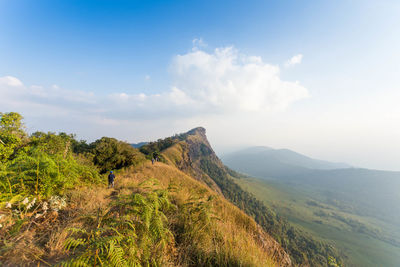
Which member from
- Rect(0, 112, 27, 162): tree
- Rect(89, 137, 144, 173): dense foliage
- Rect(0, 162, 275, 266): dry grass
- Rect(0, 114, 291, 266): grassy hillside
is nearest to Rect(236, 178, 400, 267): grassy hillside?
Rect(89, 137, 144, 173): dense foliage

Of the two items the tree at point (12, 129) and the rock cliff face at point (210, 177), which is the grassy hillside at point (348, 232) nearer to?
the rock cliff face at point (210, 177)

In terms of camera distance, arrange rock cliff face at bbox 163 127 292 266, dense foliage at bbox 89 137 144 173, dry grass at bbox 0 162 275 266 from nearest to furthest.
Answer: dry grass at bbox 0 162 275 266 < rock cliff face at bbox 163 127 292 266 < dense foliage at bbox 89 137 144 173

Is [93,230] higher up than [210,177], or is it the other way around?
[93,230]

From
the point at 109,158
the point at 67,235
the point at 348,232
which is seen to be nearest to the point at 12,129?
the point at 109,158

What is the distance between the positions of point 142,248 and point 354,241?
17648 cm

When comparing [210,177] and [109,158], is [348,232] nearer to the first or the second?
[210,177]

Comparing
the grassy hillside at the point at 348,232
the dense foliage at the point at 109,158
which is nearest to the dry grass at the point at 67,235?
the dense foliage at the point at 109,158

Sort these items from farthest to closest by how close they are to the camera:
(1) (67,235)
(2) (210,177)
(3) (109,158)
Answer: (2) (210,177), (3) (109,158), (1) (67,235)

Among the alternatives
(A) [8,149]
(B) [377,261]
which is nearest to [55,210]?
(A) [8,149]

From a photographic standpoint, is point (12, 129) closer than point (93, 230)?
No

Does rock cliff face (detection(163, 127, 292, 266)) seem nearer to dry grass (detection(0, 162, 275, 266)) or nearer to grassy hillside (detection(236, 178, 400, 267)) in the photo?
dry grass (detection(0, 162, 275, 266))

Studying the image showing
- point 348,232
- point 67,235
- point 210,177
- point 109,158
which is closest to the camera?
point 67,235

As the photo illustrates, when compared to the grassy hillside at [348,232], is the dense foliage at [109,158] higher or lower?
higher

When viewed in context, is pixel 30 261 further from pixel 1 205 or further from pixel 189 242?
pixel 189 242
